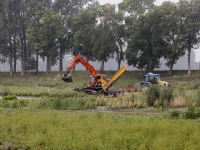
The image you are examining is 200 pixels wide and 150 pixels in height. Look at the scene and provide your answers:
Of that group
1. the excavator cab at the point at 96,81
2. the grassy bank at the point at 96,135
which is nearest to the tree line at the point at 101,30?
the excavator cab at the point at 96,81

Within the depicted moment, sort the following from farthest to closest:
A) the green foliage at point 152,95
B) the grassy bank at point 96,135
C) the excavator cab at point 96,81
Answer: the excavator cab at point 96,81 → the green foliage at point 152,95 → the grassy bank at point 96,135

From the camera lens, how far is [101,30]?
193 feet

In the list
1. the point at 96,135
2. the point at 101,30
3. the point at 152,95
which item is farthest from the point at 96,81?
the point at 101,30

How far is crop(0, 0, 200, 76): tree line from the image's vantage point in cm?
4747

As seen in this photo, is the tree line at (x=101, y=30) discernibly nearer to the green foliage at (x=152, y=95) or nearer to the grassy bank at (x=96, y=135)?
the green foliage at (x=152, y=95)

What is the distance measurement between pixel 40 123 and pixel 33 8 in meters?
56.8

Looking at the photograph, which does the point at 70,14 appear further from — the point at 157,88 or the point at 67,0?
the point at 157,88

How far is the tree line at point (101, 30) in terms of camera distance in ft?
156

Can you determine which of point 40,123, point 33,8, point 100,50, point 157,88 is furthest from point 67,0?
point 40,123

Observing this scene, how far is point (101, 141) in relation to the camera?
913 cm

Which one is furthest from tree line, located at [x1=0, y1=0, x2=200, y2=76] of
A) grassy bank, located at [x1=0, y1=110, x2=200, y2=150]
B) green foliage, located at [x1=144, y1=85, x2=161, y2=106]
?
grassy bank, located at [x1=0, y1=110, x2=200, y2=150]

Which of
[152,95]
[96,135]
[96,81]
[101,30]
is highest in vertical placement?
[101,30]

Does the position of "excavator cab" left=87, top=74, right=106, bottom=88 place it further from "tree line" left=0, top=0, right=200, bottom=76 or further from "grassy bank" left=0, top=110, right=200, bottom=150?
"tree line" left=0, top=0, right=200, bottom=76

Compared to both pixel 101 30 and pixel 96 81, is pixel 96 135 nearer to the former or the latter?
pixel 96 81
